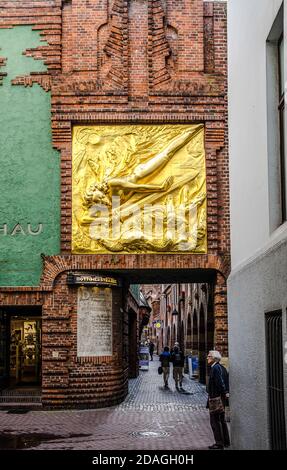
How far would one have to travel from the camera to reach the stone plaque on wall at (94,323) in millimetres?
19969

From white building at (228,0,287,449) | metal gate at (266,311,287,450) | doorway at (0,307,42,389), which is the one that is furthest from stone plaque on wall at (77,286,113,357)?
metal gate at (266,311,287,450)

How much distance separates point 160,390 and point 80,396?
7.07m

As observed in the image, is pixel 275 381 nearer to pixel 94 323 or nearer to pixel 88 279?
pixel 88 279

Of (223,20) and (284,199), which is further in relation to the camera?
(223,20)

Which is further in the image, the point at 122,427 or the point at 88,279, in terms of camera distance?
the point at 88,279

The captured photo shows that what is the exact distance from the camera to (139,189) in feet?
65.8

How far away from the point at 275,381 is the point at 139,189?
12.5 metres

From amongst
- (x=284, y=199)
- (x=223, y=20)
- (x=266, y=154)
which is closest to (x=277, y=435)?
(x=284, y=199)

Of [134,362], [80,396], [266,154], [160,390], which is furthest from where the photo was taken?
[134,362]

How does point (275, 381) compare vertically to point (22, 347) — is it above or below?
below

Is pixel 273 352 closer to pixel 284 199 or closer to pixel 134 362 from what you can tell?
pixel 284 199

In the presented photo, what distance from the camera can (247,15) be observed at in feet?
32.4

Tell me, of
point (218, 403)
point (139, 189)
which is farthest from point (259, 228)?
point (139, 189)

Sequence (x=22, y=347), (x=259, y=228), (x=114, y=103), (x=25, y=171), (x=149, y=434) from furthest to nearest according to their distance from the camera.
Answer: (x=22, y=347), (x=114, y=103), (x=25, y=171), (x=149, y=434), (x=259, y=228)
